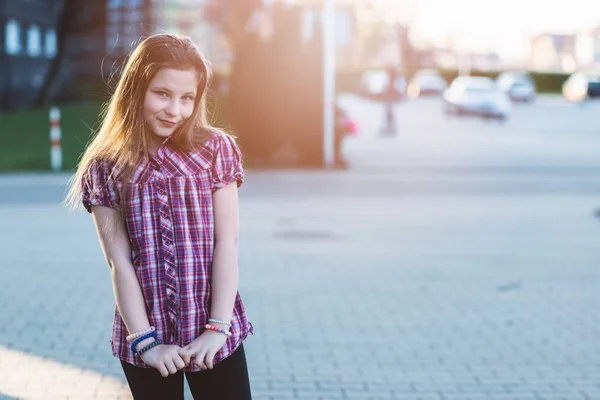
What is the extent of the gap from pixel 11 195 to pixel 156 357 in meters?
11.7

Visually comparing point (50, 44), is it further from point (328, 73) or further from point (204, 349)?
point (204, 349)

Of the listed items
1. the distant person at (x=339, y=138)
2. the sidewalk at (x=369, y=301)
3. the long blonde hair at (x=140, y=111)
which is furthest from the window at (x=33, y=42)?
the long blonde hair at (x=140, y=111)

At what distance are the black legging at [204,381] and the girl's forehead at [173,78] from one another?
2.36 ft

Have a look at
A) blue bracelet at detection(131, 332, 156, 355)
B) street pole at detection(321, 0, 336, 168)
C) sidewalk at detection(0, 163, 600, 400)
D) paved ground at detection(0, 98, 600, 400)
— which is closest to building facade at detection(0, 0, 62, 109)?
street pole at detection(321, 0, 336, 168)

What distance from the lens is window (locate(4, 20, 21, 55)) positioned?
1469 inches

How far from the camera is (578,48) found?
140m

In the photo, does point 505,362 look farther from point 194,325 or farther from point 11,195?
point 11,195

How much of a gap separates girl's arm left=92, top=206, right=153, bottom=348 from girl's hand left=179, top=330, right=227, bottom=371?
0.35 ft

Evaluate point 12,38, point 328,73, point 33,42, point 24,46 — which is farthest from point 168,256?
point 33,42

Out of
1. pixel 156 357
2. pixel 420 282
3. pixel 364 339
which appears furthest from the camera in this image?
pixel 420 282

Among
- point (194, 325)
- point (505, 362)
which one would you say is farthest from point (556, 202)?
point (194, 325)

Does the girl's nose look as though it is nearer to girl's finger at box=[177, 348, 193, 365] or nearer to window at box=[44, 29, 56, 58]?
girl's finger at box=[177, 348, 193, 365]

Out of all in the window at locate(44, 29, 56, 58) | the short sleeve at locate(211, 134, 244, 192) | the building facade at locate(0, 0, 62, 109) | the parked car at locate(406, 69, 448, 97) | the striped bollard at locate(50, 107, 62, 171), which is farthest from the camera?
the parked car at locate(406, 69, 448, 97)

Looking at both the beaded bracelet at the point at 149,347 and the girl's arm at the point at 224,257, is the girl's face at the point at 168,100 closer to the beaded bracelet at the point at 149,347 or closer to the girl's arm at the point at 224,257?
the girl's arm at the point at 224,257
